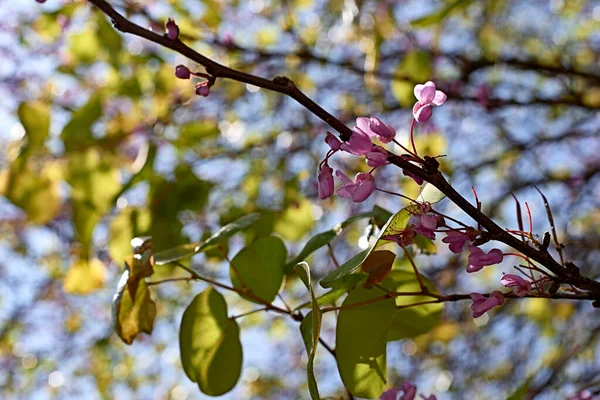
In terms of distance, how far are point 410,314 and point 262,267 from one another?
0.58 feet

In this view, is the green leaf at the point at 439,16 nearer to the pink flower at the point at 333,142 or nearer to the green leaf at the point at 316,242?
the green leaf at the point at 316,242

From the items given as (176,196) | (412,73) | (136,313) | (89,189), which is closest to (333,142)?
(136,313)

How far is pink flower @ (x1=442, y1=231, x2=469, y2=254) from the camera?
22.3 inches

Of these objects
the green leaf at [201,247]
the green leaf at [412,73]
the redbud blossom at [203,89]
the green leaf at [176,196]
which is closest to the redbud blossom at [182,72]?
the redbud blossom at [203,89]

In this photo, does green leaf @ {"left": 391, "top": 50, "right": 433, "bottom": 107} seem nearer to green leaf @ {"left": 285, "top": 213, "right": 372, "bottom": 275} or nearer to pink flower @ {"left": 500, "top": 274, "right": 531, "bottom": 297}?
green leaf @ {"left": 285, "top": 213, "right": 372, "bottom": 275}

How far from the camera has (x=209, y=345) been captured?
78 cm

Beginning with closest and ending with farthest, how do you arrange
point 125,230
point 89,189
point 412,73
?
point 125,230 < point 89,189 < point 412,73

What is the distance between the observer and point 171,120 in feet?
5.49

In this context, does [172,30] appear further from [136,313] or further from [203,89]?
[136,313]

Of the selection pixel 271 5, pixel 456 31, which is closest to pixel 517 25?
pixel 456 31

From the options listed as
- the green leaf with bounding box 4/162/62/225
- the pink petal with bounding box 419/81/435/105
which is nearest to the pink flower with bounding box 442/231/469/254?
the pink petal with bounding box 419/81/435/105

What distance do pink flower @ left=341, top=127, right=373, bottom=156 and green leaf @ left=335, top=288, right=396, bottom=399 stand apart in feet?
0.61

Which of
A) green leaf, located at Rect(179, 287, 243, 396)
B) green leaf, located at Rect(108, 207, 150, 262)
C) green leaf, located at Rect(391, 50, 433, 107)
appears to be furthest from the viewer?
green leaf, located at Rect(391, 50, 433, 107)

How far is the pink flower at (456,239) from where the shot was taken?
1.86 feet
